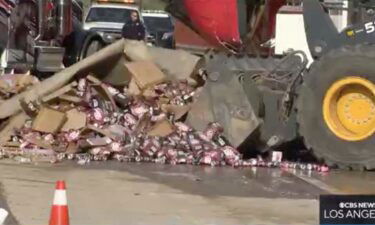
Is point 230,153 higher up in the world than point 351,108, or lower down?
lower down

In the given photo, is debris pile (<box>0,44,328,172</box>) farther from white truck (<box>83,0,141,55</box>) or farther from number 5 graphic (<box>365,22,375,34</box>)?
white truck (<box>83,0,141,55</box>)

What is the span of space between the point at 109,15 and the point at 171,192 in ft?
62.8

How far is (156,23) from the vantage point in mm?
32719

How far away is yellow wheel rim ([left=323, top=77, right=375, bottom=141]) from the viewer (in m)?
11.5

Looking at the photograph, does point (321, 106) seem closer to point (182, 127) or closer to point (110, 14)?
point (182, 127)

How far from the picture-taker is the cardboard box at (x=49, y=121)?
12.5m

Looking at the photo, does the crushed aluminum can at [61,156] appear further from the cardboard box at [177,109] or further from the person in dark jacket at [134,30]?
the person in dark jacket at [134,30]

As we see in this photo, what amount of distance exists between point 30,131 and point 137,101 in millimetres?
1501

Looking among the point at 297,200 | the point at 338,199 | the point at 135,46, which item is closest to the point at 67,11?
the point at 135,46

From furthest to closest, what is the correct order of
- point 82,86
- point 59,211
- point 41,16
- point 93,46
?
1. point 93,46
2. point 41,16
3. point 82,86
4. point 59,211

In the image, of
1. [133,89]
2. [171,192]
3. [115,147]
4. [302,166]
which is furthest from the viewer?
[133,89]

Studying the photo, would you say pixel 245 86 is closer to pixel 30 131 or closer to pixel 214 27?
pixel 214 27

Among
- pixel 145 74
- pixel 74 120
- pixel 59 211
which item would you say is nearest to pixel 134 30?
pixel 145 74

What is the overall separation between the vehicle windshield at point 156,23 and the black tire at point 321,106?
20068 mm
